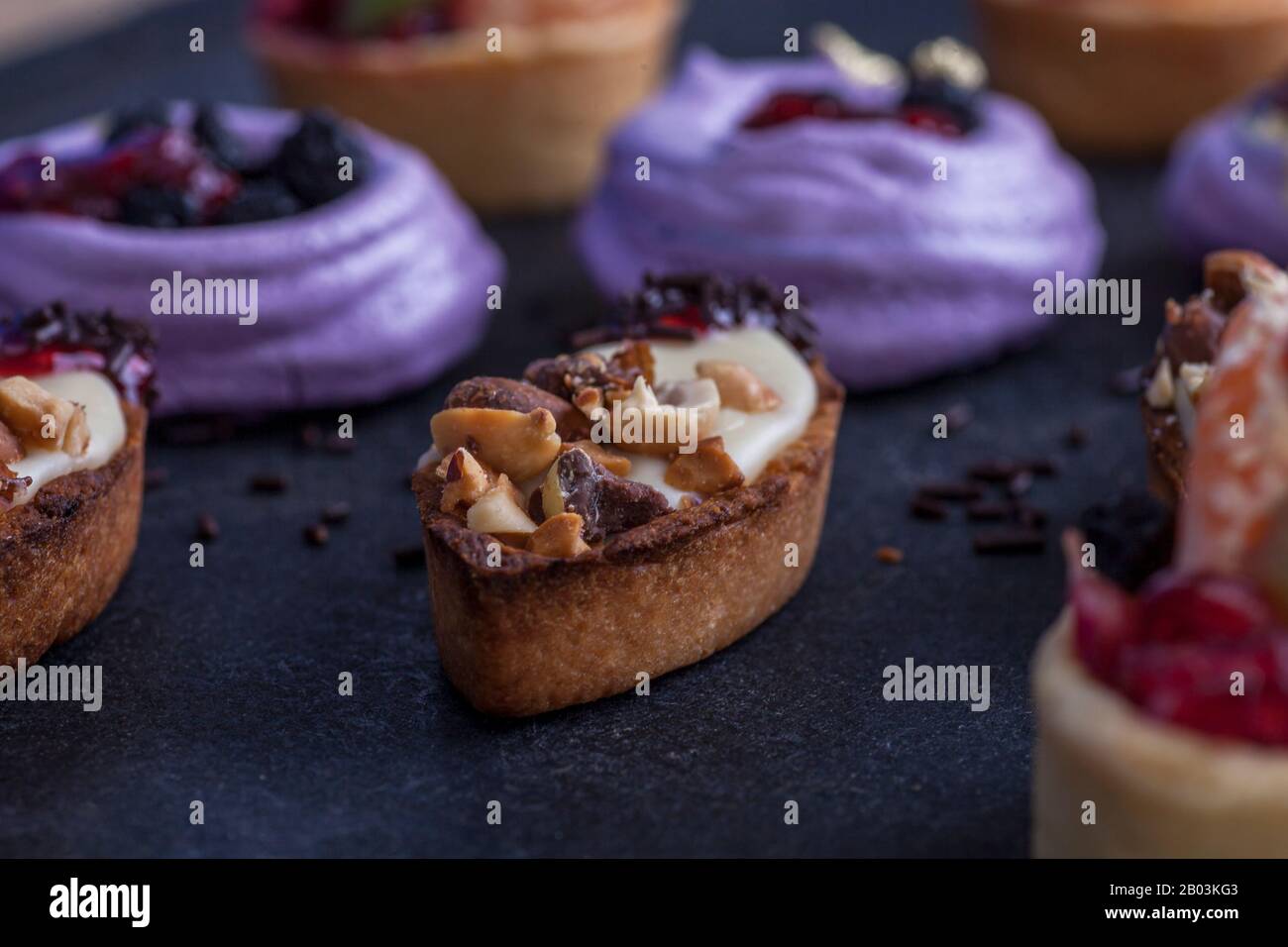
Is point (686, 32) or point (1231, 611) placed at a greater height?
point (1231, 611)

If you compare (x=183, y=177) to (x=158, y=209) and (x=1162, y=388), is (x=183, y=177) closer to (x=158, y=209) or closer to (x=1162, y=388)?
(x=158, y=209)

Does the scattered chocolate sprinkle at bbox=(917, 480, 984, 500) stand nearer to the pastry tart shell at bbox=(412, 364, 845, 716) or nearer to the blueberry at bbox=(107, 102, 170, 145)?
the pastry tart shell at bbox=(412, 364, 845, 716)

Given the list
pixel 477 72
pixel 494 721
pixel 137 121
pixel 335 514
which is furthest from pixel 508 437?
pixel 477 72

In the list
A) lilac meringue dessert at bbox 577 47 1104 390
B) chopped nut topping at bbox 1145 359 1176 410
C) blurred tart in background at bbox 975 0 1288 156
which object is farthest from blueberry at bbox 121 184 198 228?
blurred tart in background at bbox 975 0 1288 156

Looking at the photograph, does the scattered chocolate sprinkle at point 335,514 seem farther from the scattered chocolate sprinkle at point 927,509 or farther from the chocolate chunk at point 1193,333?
the chocolate chunk at point 1193,333
